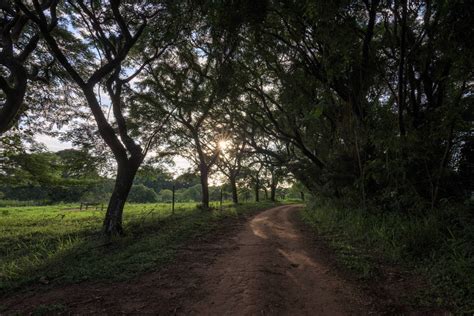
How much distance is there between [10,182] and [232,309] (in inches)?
664

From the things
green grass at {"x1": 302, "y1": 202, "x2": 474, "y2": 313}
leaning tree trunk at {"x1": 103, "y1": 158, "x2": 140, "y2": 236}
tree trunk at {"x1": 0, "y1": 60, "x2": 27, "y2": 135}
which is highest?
tree trunk at {"x1": 0, "y1": 60, "x2": 27, "y2": 135}

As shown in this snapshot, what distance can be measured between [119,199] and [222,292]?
555 centimetres

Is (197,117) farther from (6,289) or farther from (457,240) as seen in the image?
(457,240)

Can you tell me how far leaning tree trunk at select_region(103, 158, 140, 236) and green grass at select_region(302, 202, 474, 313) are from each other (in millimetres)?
6305

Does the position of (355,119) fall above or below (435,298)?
above

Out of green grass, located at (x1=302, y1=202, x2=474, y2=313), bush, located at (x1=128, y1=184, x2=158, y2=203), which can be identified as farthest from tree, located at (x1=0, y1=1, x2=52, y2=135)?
bush, located at (x1=128, y1=184, x2=158, y2=203)

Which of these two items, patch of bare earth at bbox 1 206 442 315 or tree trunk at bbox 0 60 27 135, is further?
tree trunk at bbox 0 60 27 135

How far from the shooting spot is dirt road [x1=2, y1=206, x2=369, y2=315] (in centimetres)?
321

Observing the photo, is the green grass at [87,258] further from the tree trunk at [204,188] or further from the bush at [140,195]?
the bush at [140,195]

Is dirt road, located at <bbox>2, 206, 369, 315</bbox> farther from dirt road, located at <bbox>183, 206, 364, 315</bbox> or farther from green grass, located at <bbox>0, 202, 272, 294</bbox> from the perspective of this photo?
green grass, located at <bbox>0, 202, 272, 294</bbox>

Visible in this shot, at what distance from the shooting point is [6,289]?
13.6 feet

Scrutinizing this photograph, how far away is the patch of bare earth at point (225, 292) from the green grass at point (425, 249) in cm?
79

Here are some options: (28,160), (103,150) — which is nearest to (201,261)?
(103,150)

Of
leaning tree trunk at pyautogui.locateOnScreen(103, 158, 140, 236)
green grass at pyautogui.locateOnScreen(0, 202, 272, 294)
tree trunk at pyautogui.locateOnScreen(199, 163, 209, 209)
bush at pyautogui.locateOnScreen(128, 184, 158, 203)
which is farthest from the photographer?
bush at pyautogui.locateOnScreen(128, 184, 158, 203)
